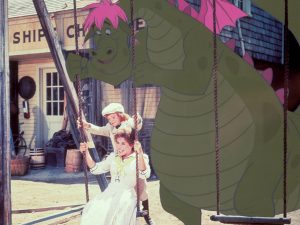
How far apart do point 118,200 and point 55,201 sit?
260 cm

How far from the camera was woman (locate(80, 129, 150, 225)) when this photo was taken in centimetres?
311

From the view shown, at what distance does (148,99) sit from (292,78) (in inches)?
96.6

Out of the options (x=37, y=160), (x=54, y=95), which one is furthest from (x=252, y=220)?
(x=54, y=95)

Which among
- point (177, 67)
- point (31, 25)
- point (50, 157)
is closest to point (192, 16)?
point (177, 67)

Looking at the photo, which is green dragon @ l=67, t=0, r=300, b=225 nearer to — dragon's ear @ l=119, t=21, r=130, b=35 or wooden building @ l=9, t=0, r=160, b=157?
dragon's ear @ l=119, t=21, r=130, b=35

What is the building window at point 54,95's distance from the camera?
956 cm

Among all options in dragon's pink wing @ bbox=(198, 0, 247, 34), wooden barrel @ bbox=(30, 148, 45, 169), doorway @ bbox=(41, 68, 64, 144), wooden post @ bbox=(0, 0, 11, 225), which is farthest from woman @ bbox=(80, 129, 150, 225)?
doorway @ bbox=(41, 68, 64, 144)

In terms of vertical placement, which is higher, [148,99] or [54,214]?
[148,99]

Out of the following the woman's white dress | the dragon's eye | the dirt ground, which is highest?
the dragon's eye

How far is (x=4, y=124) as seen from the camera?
3.38m

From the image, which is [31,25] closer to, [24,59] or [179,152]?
[24,59]

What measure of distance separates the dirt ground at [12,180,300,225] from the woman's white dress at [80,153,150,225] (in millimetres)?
336

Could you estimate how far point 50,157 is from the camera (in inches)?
340

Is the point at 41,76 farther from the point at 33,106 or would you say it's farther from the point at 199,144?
the point at 199,144
